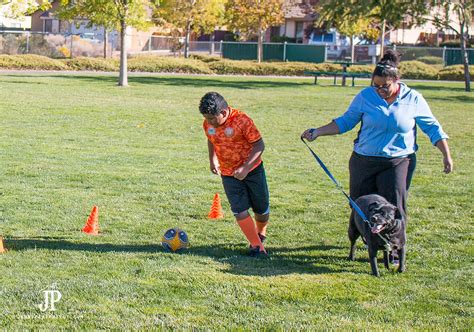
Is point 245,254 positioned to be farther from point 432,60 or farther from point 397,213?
point 432,60

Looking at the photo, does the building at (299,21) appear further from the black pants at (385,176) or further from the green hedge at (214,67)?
the black pants at (385,176)

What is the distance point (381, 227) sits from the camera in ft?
22.3

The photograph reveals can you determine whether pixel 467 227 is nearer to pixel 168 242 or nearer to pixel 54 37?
pixel 168 242

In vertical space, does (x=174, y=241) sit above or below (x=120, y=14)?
below

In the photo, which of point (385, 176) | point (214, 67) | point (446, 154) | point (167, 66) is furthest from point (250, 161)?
point (214, 67)

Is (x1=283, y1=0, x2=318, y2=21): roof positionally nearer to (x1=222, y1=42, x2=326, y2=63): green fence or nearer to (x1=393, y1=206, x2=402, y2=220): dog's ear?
(x1=222, y1=42, x2=326, y2=63): green fence

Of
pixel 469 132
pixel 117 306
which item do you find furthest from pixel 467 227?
pixel 469 132

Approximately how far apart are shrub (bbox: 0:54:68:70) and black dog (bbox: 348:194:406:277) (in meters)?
34.5

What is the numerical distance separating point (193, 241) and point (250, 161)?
121 centimetres

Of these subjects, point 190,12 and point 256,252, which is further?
point 190,12

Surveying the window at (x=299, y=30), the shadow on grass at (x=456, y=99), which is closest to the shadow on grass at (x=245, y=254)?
the shadow on grass at (x=456, y=99)

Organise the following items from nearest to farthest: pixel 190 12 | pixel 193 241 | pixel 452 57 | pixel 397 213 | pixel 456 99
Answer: pixel 397 213, pixel 193 241, pixel 456 99, pixel 452 57, pixel 190 12

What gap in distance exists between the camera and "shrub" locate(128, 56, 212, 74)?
1637 inches

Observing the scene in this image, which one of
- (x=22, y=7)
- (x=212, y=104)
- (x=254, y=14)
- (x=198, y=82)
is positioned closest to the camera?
(x=212, y=104)
